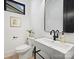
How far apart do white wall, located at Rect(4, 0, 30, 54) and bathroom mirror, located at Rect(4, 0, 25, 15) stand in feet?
0.42

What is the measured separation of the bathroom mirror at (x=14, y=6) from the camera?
9.82 feet

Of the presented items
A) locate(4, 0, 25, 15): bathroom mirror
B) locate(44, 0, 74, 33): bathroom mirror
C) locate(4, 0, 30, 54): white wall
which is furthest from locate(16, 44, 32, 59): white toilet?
locate(4, 0, 25, 15): bathroom mirror

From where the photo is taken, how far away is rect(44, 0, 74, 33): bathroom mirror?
5.32ft

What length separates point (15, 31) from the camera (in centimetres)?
320

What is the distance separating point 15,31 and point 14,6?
3.10ft

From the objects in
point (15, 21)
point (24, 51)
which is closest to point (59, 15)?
point (24, 51)

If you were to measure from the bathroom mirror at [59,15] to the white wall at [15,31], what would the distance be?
121 cm

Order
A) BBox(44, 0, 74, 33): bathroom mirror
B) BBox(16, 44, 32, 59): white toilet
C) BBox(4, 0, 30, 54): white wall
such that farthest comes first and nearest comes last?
BBox(4, 0, 30, 54): white wall < BBox(16, 44, 32, 59): white toilet < BBox(44, 0, 74, 33): bathroom mirror

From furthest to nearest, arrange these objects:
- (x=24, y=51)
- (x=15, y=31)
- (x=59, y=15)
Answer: (x=15, y=31), (x=24, y=51), (x=59, y=15)

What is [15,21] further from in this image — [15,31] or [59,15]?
[59,15]

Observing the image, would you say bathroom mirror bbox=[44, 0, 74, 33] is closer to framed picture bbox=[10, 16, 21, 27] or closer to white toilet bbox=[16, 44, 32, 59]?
white toilet bbox=[16, 44, 32, 59]

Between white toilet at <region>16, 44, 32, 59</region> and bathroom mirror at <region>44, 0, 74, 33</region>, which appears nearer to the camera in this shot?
bathroom mirror at <region>44, 0, 74, 33</region>
